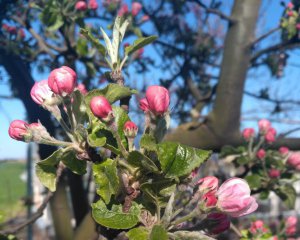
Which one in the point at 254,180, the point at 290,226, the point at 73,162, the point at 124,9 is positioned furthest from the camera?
the point at 124,9

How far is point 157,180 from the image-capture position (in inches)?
30.5

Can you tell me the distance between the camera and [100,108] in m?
0.76

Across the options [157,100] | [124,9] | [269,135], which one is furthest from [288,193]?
[124,9]

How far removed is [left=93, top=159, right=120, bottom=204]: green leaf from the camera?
742 mm

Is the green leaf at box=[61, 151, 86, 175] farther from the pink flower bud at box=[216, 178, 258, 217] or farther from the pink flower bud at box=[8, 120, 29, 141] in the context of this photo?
the pink flower bud at box=[216, 178, 258, 217]

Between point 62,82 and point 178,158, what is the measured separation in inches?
8.5

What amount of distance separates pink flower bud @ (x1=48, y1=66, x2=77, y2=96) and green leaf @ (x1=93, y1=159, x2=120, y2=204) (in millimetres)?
128

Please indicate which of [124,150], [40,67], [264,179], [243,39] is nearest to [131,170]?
[124,150]

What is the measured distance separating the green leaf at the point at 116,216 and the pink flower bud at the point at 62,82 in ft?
0.61

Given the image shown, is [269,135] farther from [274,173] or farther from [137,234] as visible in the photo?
[137,234]

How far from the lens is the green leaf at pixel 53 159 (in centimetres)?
80

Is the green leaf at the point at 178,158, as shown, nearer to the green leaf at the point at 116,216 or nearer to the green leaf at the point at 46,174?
the green leaf at the point at 116,216

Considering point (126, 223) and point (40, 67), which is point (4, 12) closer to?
point (40, 67)

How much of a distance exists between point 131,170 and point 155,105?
11cm
